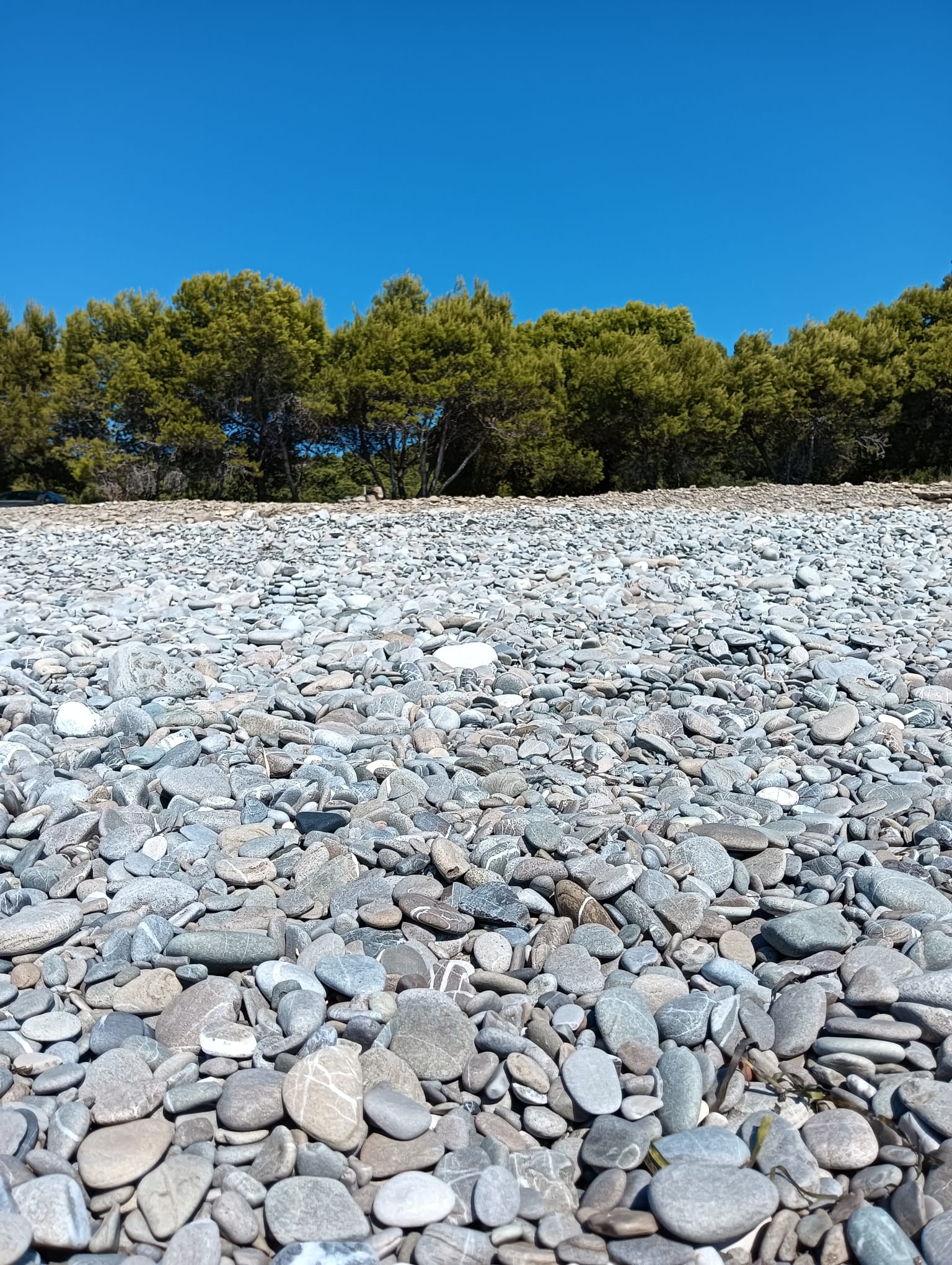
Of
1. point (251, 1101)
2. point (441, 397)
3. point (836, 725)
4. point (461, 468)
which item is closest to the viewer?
point (251, 1101)

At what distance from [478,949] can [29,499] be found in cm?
1793

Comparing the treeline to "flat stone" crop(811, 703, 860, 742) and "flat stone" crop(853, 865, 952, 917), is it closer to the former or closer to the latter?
"flat stone" crop(811, 703, 860, 742)

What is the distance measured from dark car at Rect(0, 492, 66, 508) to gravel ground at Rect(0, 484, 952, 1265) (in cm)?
1248

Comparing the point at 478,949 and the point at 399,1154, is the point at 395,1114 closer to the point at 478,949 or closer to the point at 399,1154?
the point at 399,1154

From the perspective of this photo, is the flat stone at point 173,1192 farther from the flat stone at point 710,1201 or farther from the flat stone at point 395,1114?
the flat stone at point 710,1201

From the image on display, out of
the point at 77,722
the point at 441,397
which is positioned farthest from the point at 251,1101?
the point at 441,397

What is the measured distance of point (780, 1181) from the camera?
1.43 metres

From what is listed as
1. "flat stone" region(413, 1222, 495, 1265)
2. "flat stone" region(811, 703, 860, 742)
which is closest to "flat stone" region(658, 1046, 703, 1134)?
"flat stone" region(413, 1222, 495, 1265)

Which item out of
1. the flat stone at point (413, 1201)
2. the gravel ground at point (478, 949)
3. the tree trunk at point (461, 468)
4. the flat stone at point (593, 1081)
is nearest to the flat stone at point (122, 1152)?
the gravel ground at point (478, 949)

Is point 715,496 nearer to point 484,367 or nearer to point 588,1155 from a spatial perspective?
point 484,367

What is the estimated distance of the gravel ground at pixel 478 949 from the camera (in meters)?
1.38

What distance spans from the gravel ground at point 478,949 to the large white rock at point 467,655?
26mm

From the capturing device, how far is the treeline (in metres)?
15.6

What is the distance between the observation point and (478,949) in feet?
6.49
